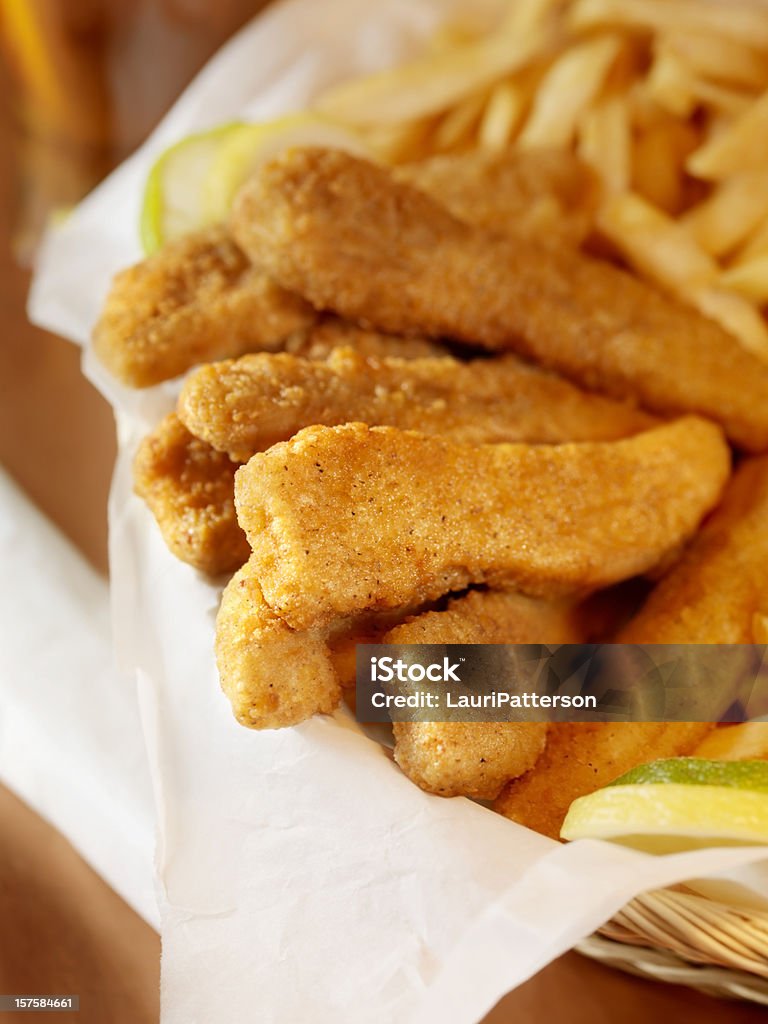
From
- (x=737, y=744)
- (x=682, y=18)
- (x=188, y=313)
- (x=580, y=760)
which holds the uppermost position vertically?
(x=188, y=313)

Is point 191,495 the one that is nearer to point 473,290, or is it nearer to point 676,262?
point 473,290

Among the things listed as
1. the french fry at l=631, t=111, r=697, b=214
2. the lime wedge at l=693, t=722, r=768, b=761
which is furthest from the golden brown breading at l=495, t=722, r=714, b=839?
the french fry at l=631, t=111, r=697, b=214

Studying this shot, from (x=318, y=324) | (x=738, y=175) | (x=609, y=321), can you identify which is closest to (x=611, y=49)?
(x=738, y=175)

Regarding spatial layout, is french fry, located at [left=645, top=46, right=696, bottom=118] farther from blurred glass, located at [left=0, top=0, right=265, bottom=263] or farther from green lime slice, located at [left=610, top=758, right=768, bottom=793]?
green lime slice, located at [left=610, top=758, right=768, bottom=793]

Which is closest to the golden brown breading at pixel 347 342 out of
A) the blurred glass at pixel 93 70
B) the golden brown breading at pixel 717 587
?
the golden brown breading at pixel 717 587

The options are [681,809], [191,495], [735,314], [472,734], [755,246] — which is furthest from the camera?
[755,246]

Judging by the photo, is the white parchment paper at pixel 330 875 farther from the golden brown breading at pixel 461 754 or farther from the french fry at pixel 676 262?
the french fry at pixel 676 262

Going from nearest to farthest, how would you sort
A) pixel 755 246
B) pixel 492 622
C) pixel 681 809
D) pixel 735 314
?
1. pixel 681 809
2. pixel 492 622
3. pixel 735 314
4. pixel 755 246

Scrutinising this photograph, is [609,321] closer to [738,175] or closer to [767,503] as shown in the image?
[767,503]

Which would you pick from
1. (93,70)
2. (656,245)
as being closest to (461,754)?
(656,245)
